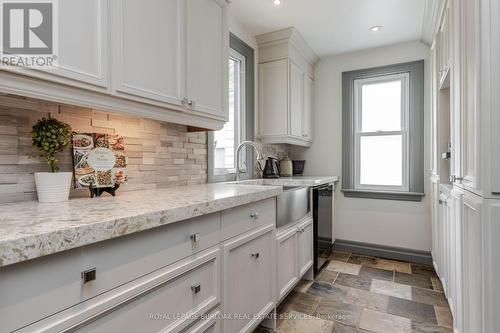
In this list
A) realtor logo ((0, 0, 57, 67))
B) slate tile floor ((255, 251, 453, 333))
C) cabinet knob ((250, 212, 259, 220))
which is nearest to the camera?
realtor logo ((0, 0, 57, 67))

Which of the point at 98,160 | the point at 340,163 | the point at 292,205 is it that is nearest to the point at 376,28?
the point at 340,163

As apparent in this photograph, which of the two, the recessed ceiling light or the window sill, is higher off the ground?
the recessed ceiling light

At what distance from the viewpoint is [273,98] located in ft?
9.96

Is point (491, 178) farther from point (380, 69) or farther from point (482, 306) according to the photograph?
point (380, 69)

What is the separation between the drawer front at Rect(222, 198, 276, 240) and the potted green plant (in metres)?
0.74

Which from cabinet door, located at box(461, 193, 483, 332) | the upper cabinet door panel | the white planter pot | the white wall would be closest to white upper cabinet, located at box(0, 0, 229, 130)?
the upper cabinet door panel

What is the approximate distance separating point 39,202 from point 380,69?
3.55m

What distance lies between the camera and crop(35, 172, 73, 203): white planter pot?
1177 mm

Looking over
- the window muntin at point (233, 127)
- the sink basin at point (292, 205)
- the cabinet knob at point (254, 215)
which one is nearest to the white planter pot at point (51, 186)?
the cabinet knob at point (254, 215)

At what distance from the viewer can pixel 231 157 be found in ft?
9.05

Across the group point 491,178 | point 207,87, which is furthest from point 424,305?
point 207,87

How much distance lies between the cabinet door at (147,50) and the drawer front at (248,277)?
0.89 m

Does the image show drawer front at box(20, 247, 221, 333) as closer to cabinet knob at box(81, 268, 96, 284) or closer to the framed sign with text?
cabinet knob at box(81, 268, 96, 284)

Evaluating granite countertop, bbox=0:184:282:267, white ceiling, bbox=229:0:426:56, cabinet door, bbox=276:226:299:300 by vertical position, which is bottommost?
cabinet door, bbox=276:226:299:300
